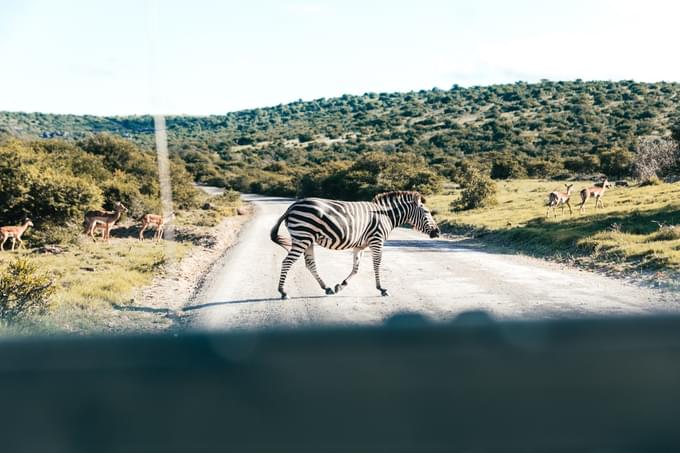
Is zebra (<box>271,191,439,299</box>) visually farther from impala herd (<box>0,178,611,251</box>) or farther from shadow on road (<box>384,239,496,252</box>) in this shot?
impala herd (<box>0,178,611,251</box>)

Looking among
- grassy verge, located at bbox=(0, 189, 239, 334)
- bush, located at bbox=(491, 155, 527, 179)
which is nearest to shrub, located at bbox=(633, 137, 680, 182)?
bush, located at bbox=(491, 155, 527, 179)

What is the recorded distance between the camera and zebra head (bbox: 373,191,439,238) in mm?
12500

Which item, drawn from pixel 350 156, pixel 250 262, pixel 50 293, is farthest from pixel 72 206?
pixel 350 156

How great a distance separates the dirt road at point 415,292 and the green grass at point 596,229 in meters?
1.27

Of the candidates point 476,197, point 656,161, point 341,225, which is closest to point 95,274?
point 341,225

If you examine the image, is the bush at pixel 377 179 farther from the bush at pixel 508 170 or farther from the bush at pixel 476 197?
the bush at pixel 476 197

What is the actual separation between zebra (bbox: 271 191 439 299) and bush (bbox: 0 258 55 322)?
3.71m

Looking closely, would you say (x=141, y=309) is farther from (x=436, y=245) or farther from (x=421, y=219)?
(x=436, y=245)

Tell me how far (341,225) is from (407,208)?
165 centimetres

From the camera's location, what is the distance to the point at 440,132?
86.0m

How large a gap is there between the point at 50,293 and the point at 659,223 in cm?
1546

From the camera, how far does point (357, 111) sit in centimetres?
12719

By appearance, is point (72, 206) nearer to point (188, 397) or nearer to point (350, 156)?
point (188, 397)

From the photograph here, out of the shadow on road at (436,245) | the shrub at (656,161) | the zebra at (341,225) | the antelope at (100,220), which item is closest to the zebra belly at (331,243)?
the zebra at (341,225)
